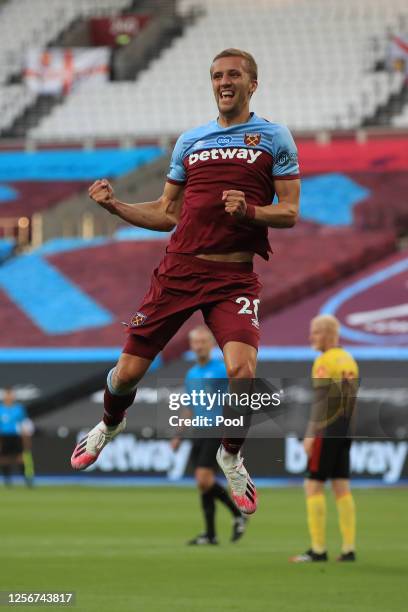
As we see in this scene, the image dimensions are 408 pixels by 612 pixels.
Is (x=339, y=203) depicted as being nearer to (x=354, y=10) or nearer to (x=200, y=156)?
(x=354, y=10)

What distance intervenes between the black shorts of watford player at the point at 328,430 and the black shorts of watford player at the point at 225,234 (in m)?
1.94

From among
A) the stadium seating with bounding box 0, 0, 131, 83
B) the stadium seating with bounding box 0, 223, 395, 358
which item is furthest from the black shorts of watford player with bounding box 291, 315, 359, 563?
the stadium seating with bounding box 0, 0, 131, 83

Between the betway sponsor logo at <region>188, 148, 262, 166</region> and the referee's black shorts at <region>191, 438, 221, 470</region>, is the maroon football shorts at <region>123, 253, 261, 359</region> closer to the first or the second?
the betway sponsor logo at <region>188, 148, 262, 166</region>

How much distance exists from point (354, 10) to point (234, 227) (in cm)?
3029

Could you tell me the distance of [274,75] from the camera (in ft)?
119

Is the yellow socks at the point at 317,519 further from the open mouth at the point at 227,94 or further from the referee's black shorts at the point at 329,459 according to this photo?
the open mouth at the point at 227,94

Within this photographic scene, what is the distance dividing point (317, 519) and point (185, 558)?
1.49 metres

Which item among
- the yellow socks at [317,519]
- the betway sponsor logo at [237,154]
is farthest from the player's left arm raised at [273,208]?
the yellow socks at [317,519]

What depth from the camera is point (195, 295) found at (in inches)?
299

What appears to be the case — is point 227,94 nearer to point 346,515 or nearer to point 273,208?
point 273,208

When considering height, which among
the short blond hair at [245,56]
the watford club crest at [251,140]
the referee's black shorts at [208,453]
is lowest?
the referee's black shorts at [208,453]

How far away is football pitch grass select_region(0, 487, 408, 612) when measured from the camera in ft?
32.0

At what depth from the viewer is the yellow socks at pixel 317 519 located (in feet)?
39.7

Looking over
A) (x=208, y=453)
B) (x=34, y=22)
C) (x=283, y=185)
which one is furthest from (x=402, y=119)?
(x=283, y=185)
